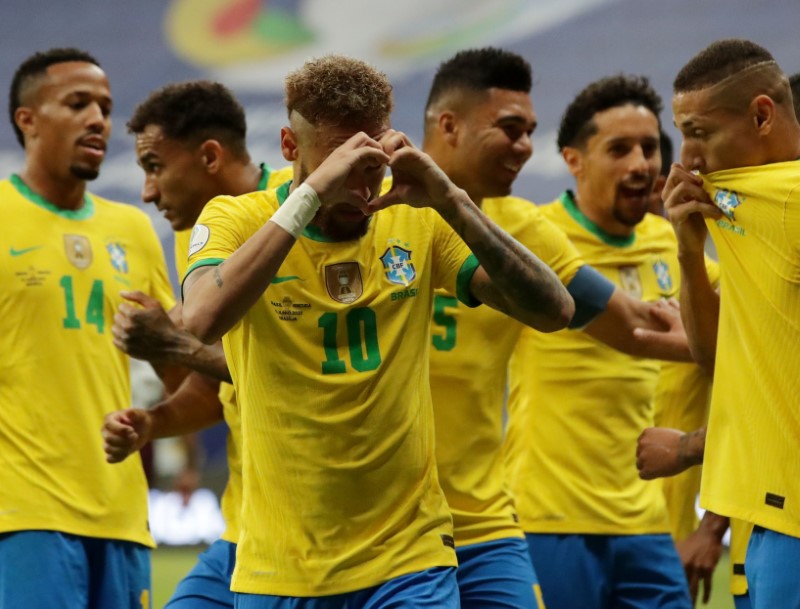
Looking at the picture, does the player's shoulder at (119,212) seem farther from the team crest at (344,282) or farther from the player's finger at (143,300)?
the team crest at (344,282)

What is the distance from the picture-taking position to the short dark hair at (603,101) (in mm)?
6754

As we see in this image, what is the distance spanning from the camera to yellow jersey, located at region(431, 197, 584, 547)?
195 inches

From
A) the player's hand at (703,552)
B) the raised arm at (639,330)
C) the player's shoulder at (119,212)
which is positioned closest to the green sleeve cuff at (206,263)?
the raised arm at (639,330)

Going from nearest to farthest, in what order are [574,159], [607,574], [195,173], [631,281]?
[195,173] → [607,574] → [631,281] → [574,159]

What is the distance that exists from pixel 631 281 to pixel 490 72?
52.8 inches

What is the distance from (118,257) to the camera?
6.12 metres

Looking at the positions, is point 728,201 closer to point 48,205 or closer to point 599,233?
point 599,233

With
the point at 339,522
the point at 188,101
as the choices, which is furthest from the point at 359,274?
the point at 188,101

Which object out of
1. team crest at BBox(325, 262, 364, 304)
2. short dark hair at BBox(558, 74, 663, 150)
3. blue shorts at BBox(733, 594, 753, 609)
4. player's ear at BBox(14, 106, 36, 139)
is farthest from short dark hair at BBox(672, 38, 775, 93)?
player's ear at BBox(14, 106, 36, 139)

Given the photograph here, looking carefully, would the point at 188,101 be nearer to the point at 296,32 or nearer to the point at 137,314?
the point at 137,314

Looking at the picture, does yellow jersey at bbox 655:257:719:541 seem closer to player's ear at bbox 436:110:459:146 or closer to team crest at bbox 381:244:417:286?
player's ear at bbox 436:110:459:146

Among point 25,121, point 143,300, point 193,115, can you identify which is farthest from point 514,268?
point 25,121

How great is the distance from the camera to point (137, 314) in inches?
195

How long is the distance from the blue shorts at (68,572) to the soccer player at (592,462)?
1733 millimetres
